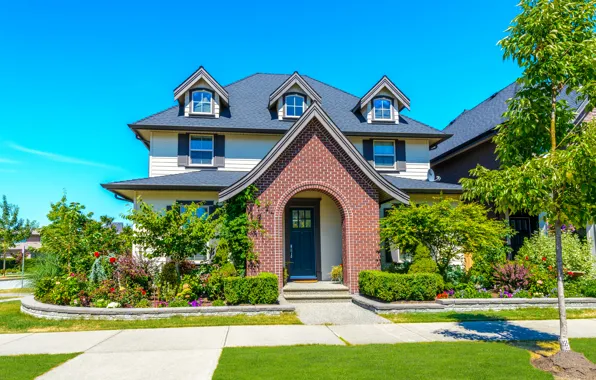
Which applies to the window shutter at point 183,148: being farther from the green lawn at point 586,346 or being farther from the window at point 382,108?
the green lawn at point 586,346

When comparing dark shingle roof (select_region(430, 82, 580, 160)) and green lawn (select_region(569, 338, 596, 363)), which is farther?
dark shingle roof (select_region(430, 82, 580, 160))

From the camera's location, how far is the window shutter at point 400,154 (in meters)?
18.6

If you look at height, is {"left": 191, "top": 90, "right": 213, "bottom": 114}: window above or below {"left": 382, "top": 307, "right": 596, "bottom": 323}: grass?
above

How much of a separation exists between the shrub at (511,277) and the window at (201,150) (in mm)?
11589

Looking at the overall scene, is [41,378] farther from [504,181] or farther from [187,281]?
[504,181]

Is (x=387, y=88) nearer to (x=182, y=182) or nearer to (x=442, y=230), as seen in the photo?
(x=442, y=230)

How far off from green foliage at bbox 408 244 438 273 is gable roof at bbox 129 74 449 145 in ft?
22.0

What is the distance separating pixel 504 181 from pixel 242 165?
12.1 metres

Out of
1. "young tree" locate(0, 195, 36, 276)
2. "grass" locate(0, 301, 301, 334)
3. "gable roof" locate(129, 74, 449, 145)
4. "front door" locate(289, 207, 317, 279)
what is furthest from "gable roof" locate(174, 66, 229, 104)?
"young tree" locate(0, 195, 36, 276)

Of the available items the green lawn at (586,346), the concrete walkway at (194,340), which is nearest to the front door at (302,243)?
the concrete walkway at (194,340)

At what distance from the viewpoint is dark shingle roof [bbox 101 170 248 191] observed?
48.7ft

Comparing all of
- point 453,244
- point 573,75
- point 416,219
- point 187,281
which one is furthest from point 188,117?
point 573,75

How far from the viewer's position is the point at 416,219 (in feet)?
42.7

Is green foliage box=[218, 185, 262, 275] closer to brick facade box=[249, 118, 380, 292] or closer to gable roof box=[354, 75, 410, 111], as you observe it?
brick facade box=[249, 118, 380, 292]
